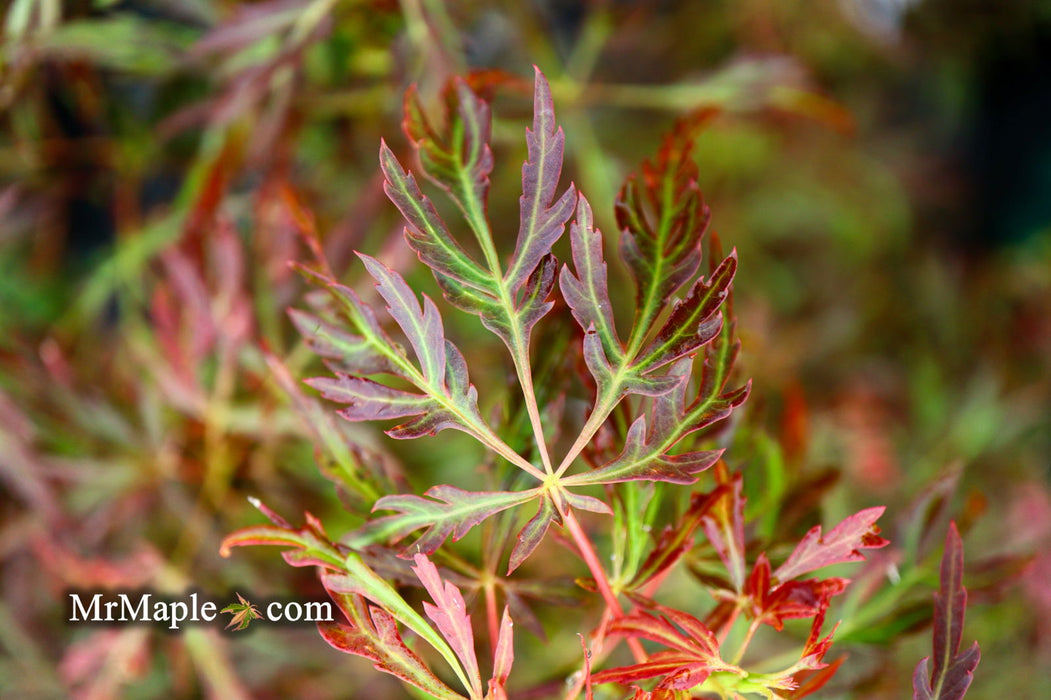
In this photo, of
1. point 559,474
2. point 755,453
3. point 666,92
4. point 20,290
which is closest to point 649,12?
point 666,92

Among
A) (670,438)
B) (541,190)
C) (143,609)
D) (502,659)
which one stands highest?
(541,190)

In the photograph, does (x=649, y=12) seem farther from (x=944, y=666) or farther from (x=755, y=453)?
(x=944, y=666)

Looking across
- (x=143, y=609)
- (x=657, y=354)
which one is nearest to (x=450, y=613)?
(x=657, y=354)

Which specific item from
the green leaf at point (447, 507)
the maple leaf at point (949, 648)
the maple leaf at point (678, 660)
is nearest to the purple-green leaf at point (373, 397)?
the green leaf at point (447, 507)

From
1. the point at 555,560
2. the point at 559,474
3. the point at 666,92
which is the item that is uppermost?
the point at 666,92

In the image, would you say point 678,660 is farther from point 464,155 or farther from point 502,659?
point 464,155

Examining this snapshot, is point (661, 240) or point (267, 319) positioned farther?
point (267, 319)
